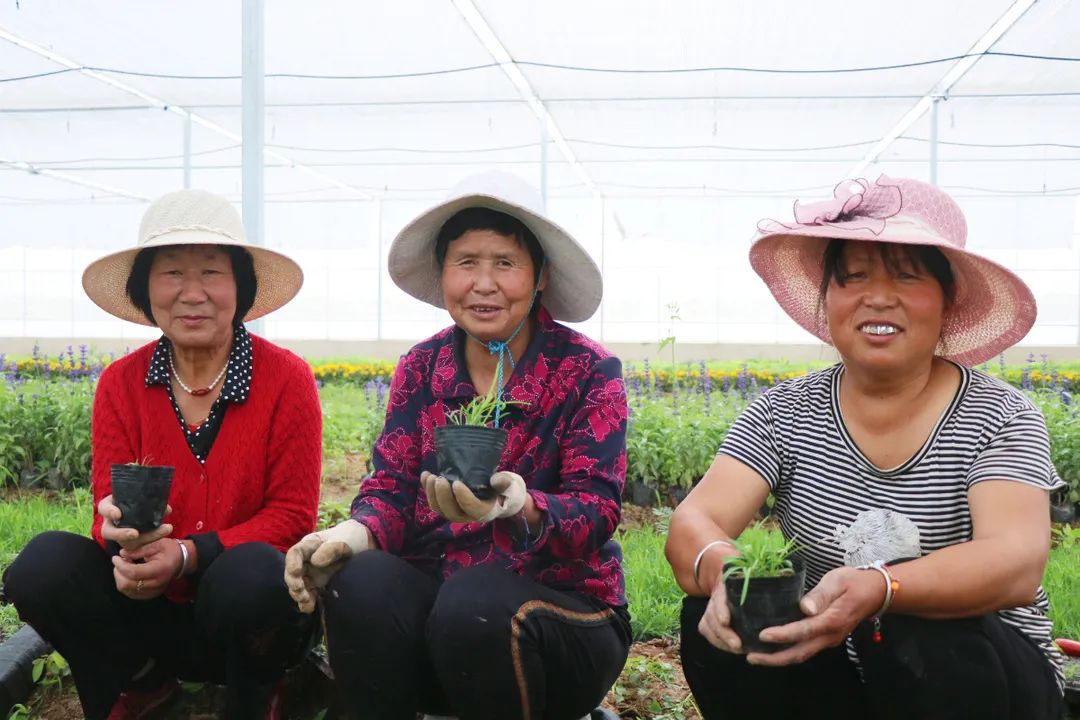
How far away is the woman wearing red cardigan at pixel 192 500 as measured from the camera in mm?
2027

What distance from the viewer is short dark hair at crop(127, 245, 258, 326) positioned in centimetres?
237

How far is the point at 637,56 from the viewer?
8930 millimetres

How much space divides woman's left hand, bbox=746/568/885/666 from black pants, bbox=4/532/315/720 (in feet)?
3.42

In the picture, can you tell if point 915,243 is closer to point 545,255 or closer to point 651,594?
point 545,255

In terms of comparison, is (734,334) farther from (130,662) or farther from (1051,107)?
(130,662)

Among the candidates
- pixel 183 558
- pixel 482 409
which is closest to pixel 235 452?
pixel 183 558

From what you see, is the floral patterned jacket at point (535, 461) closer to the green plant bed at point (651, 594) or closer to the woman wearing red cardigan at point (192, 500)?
the woman wearing red cardigan at point (192, 500)

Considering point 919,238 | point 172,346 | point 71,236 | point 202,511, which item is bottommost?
point 202,511

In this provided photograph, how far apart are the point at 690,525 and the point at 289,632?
0.90m

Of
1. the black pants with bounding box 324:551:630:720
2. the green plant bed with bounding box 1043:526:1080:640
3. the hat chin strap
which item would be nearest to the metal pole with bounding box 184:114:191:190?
the green plant bed with bounding box 1043:526:1080:640

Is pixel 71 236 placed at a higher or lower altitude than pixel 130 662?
higher

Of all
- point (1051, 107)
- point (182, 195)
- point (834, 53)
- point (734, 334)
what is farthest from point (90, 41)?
point (734, 334)

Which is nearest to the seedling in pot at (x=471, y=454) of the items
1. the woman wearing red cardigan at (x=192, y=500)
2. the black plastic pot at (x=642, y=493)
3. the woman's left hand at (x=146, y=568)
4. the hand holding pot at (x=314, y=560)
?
the hand holding pot at (x=314, y=560)

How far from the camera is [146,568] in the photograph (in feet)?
6.46
